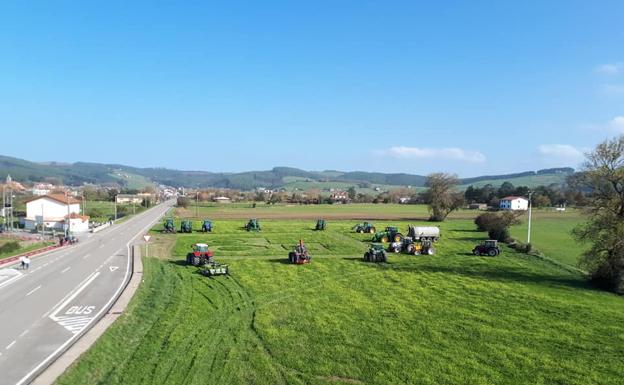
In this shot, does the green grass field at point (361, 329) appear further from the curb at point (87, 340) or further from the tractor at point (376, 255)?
the tractor at point (376, 255)

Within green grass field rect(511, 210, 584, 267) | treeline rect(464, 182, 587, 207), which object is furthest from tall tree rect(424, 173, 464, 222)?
treeline rect(464, 182, 587, 207)

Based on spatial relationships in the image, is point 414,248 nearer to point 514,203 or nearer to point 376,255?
point 376,255

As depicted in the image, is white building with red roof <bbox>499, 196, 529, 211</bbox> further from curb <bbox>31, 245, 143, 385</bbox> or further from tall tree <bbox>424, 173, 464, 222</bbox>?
curb <bbox>31, 245, 143, 385</bbox>

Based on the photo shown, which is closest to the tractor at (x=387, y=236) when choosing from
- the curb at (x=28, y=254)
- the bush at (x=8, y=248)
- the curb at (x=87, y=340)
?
the curb at (x=87, y=340)

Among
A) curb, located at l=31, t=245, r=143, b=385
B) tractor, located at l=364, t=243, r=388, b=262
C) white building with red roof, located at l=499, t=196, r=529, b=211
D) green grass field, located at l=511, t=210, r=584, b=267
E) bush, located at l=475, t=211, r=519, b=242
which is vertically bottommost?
curb, located at l=31, t=245, r=143, b=385

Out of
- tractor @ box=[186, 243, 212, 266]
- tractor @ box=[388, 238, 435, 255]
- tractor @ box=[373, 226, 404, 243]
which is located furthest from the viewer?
tractor @ box=[373, 226, 404, 243]

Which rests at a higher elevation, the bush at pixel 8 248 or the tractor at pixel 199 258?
the tractor at pixel 199 258
